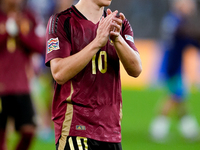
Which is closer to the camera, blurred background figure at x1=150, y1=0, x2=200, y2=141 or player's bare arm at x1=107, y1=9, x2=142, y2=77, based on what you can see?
player's bare arm at x1=107, y1=9, x2=142, y2=77

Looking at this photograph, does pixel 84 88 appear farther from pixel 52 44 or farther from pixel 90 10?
pixel 90 10

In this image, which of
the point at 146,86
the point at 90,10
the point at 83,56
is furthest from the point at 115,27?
the point at 146,86

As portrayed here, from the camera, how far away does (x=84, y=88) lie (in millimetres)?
3135

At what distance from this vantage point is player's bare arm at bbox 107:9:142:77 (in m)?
2.94

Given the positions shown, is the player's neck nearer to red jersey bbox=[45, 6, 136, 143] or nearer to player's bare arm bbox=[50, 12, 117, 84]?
red jersey bbox=[45, 6, 136, 143]

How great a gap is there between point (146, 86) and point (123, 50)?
12683 mm

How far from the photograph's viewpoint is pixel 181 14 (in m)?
8.46

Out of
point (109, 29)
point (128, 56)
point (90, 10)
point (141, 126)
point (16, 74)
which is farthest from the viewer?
point (141, 126)

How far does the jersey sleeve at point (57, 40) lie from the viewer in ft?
10.1

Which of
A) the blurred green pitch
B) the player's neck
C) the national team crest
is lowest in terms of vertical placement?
the blurred green pitch

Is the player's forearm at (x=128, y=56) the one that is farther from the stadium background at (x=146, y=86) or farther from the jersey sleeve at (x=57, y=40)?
the stadium background at (x=146, y=86)

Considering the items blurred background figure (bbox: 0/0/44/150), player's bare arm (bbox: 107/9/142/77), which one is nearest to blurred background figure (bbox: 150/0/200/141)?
blurred background figure (bbox: 0/0/44/150)

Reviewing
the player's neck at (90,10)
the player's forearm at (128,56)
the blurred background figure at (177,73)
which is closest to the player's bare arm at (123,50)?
the player's forearm at (128,56)

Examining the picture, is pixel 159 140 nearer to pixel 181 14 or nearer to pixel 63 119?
pixel 181 14
